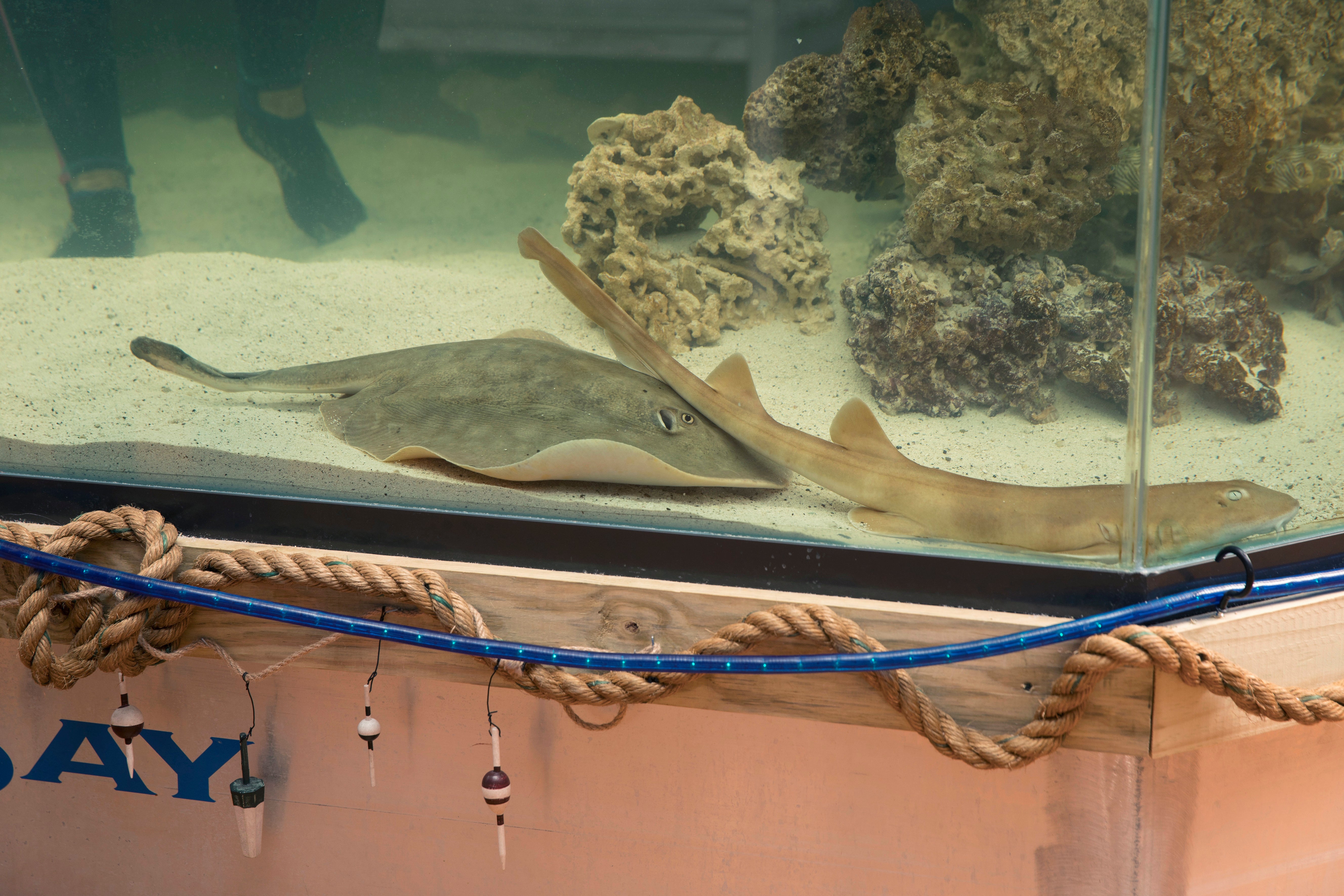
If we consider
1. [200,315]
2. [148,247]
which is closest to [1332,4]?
[200,315]

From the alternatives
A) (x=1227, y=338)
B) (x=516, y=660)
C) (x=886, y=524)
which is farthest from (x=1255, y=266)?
(x=516, y=660)

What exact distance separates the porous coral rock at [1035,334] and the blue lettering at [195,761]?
1.54m

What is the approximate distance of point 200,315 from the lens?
6.41 ft

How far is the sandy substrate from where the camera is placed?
1262 millimetres

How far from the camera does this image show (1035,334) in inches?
50.5

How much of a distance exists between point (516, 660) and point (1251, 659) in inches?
44.3

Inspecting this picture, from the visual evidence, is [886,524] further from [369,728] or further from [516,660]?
[369,728]

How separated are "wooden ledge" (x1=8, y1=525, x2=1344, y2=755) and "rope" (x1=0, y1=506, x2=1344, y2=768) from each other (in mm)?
33

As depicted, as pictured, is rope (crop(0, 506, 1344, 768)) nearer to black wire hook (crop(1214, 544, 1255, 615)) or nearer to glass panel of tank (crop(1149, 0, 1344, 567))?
black wire hook (crop(1214, 544, 1255, 615))

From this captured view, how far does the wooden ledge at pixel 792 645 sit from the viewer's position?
110cm

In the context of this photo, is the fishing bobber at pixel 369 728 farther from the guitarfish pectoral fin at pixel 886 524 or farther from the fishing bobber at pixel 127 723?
the guitarfish pectoral fin at pixel 886 524

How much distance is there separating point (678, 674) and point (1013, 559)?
56cm

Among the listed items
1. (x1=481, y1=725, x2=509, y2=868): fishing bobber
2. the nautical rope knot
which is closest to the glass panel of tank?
(x1=481, y1=725, x2=509, y2=868): fishing bobber

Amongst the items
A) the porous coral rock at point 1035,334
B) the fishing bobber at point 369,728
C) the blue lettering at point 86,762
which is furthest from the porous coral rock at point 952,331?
the blue lettering at point 86,762
